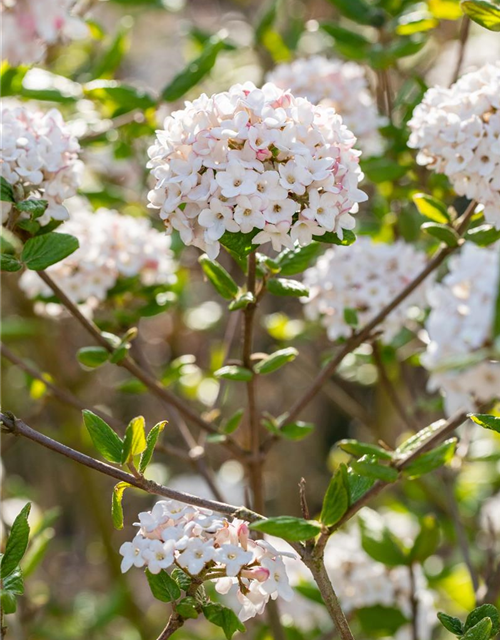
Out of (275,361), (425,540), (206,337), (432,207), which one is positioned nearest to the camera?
(275,361)

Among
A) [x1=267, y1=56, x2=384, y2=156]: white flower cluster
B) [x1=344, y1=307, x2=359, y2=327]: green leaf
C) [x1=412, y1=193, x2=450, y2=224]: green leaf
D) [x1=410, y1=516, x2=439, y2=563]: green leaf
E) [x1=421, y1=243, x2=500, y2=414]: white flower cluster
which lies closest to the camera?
[x1=421, y1=243, x2=500, y2=414]: white flower cluster

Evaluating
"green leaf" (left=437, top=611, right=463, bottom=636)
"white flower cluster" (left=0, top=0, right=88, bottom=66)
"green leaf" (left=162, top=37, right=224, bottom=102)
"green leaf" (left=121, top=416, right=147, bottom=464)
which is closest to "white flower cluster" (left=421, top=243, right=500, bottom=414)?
"green leaf" (left=437, top=611, right=463, bottom=636)

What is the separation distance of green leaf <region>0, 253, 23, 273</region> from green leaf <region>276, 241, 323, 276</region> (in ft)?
1.57

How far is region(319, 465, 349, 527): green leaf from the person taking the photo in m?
1.20

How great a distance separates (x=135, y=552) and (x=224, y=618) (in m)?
0.16

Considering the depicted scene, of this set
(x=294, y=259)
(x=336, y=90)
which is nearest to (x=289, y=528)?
(x=294, y=259)

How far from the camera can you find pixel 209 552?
3.56 feet

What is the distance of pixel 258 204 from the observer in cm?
121

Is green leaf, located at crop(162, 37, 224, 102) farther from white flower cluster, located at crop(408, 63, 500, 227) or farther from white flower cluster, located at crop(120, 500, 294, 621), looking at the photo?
white flower cluster, located at crop(120, 500, 294, 621)

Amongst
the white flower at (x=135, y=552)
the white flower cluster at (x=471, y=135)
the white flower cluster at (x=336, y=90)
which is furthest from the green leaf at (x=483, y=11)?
the white flower at (x=135, y=552)

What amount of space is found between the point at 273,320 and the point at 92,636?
5.32ft

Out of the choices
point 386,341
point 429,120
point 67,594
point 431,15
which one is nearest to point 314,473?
point 67,594

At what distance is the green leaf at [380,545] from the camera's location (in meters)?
2.10

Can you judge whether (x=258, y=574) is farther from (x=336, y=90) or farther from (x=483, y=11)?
(x=336, y=90)
